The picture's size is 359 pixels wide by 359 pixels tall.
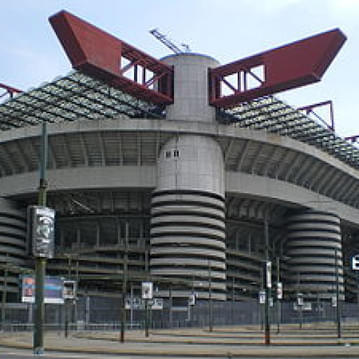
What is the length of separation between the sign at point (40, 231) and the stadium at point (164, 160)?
5712 cm

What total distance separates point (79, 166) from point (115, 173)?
5.50 meters

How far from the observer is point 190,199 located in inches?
3743

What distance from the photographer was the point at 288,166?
342 ft

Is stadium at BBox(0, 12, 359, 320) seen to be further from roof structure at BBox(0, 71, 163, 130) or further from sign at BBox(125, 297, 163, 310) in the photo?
sign at BBox(125, 297, 163, 310)

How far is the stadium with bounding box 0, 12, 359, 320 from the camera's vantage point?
283 ft

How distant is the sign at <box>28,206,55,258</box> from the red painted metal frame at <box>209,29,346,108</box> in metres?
62.7

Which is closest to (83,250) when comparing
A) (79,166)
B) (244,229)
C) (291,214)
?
(79,166)

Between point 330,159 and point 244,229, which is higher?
point 330,159

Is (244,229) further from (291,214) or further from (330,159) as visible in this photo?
(330,159)

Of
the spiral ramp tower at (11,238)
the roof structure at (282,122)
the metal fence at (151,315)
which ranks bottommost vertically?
the metal fence at (151,315)

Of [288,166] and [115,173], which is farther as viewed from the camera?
[288,166]

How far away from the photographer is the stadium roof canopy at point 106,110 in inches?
3398

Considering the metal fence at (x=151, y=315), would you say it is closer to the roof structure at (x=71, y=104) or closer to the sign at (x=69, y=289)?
the sign at (x=69, y=289)

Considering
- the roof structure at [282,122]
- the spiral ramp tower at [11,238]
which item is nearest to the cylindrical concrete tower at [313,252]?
the roof structure at [282,122]
